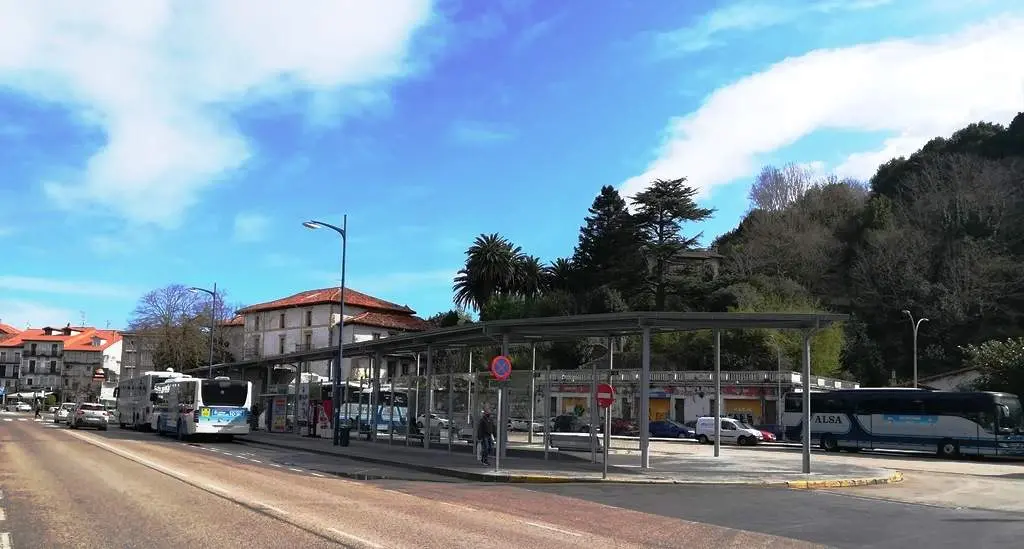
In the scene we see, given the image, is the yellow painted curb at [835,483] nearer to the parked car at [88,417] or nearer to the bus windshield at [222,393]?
the bus windshield at [222,393]

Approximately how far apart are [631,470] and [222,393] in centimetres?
2063

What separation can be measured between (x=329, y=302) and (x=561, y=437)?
7558 cm

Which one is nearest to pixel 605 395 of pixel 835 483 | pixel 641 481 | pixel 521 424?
pixel 641 481

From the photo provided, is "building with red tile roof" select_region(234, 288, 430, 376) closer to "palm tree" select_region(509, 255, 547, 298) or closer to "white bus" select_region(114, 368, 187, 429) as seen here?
"palm tree" select_region(509, 255, 547, 298)

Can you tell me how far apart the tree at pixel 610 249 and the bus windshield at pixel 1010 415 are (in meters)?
37.1

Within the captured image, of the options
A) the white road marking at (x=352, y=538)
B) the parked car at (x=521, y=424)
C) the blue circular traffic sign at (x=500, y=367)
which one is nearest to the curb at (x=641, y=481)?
the blue circular traffic sign at (x=500, y=367)

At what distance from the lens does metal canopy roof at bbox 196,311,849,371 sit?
67.4ft

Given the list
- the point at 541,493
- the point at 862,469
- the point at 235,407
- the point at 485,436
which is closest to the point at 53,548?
the point at 541,493

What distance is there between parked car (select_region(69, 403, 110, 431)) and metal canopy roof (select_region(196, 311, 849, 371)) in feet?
74.0

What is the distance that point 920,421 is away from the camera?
3612cm

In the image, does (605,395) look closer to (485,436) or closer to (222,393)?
(485,436)

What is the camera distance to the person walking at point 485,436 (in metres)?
22.6

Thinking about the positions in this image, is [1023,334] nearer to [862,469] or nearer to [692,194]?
[692,194]

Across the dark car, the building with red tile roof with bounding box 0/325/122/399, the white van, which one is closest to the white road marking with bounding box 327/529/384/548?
the dark car
